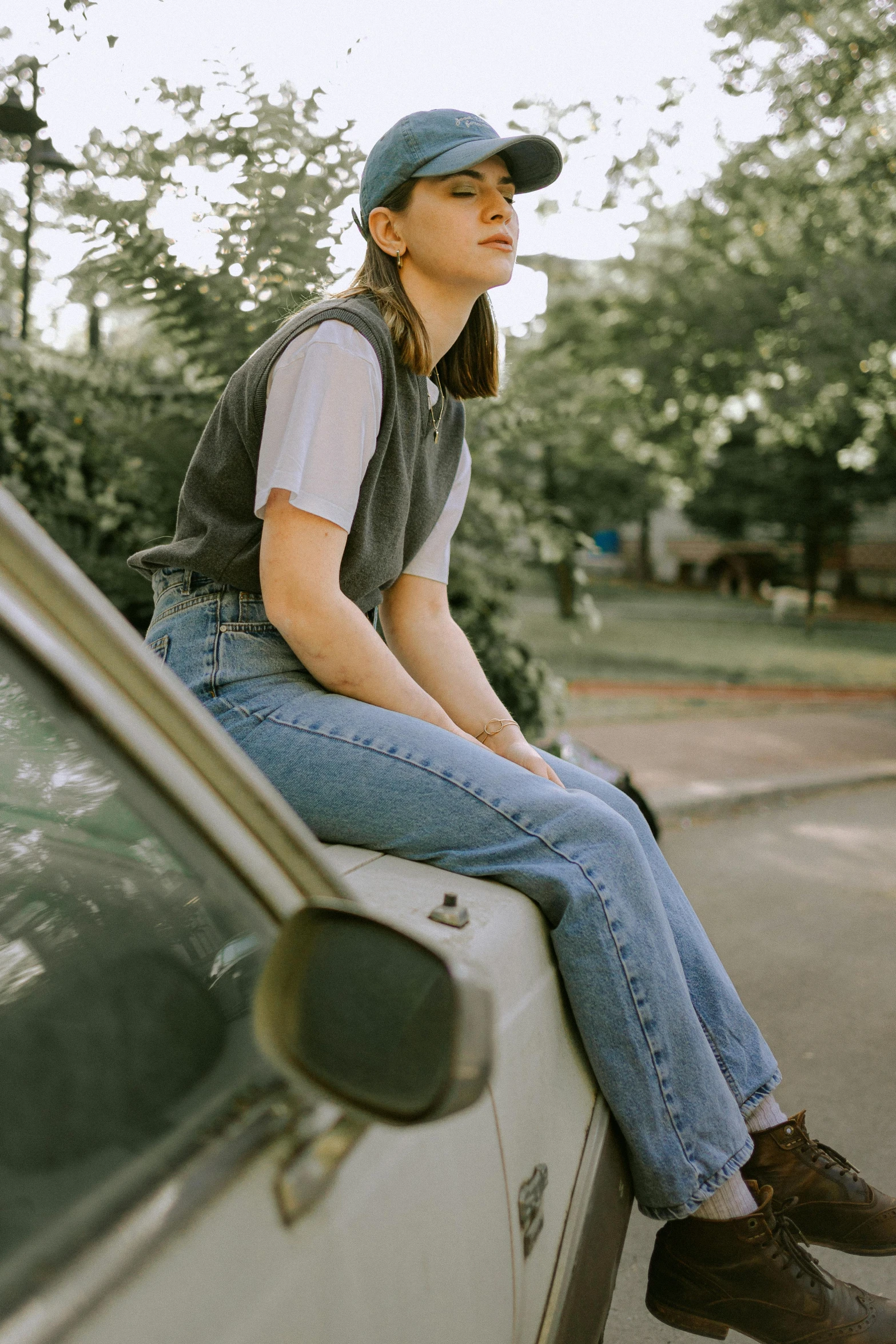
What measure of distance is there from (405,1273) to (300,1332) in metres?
0.16

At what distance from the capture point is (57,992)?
3.27ft

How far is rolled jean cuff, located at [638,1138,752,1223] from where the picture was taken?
1.72 metres

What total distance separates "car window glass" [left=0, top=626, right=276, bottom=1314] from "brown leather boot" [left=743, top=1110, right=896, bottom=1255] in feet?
4.57

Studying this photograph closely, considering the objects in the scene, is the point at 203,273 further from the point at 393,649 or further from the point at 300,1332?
the point at 300,1332

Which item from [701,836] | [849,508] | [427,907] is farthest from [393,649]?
[849,508]

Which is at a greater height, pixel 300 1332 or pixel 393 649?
pixel 393 649

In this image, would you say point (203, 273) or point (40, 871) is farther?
point (203, 273)

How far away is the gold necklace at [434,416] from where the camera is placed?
7.68 feet

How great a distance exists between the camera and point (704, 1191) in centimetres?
173

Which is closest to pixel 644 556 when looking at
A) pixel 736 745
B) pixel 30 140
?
pixel 736 745

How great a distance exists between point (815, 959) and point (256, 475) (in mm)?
3317

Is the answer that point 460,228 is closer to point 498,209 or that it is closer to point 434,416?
point 498,209

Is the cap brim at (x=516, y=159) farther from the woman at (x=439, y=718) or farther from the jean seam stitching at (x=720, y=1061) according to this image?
the jean seam stitching at (x=720, y=1061)

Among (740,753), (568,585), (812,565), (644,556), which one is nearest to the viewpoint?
(568,585)
